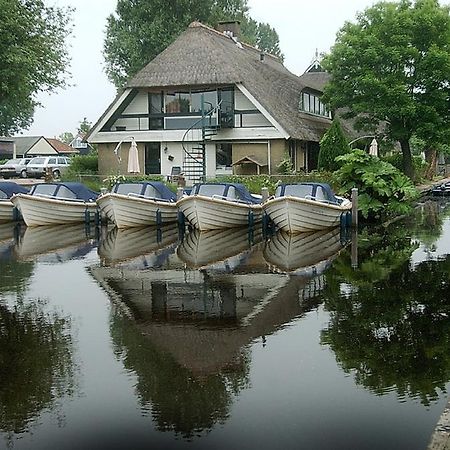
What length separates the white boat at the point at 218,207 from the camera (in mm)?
24062

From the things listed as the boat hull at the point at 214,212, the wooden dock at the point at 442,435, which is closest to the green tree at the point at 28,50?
the boat hull at the point at 214,212

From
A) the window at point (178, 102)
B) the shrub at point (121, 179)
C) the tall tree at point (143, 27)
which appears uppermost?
the tall tree at point (143, 27)

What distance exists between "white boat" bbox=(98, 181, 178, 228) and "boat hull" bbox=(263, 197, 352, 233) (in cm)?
424

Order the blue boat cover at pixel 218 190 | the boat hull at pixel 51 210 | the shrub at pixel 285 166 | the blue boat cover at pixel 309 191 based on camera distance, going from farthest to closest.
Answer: the shrub at pixel 285 166, the boat hull at pixel 51 210, the blue boat cover at pixel 218 190, the blue boat cover at pixel 309 191

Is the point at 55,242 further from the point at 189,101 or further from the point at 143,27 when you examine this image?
the point at 143,27

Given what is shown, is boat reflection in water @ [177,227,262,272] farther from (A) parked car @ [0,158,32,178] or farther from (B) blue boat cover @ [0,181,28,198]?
(A) parked car @ [0,158,32,178]

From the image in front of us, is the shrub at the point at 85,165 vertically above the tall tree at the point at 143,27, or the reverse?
the tall tree at the point at 143,27

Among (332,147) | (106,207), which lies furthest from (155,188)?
(332,147)

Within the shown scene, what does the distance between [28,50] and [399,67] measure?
64.0ft

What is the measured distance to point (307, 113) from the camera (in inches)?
1747

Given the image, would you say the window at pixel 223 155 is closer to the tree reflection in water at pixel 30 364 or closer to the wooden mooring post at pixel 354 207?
the wooden mooring post at pixel 354 207

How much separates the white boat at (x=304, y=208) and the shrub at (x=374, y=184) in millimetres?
1746

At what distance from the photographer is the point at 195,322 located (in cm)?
1169

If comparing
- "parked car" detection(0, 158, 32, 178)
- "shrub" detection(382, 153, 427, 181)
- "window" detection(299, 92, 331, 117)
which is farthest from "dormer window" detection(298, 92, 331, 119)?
"parked car" detection(0, 158, 32, 178)
